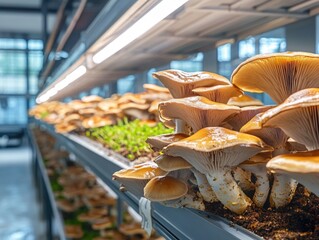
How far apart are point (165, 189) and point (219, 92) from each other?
0.87 feet

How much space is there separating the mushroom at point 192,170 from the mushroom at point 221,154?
0.03m

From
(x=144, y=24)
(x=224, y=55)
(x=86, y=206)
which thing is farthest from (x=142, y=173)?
(x=86, y=206)

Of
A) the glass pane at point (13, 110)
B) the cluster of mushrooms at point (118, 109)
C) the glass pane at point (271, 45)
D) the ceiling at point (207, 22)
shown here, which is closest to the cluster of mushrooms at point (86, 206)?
the cluster of mushrooms at point (118, 109)

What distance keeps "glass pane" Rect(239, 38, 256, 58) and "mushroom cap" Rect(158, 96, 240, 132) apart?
1.98 meters

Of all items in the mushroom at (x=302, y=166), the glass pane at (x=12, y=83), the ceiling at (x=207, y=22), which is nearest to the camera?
the mushroom at (x=302, y=166)

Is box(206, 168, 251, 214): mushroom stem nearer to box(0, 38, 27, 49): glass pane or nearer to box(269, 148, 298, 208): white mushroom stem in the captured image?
box(269, 148, 298, 208): white mushroom stem

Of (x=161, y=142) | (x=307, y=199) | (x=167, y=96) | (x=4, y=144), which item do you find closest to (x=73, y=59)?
(x=167, y=96)

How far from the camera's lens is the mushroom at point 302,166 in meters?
0.57

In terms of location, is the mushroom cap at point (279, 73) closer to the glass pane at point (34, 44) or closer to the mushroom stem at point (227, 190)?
the mushroom stem at point (227, 190)

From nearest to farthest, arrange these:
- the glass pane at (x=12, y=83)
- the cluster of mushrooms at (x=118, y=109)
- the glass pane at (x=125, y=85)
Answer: the cluster of mushrooms at (x=118, y=109), the glass pane at (x=125, y=85), the glass pane at (x=12, y=83)

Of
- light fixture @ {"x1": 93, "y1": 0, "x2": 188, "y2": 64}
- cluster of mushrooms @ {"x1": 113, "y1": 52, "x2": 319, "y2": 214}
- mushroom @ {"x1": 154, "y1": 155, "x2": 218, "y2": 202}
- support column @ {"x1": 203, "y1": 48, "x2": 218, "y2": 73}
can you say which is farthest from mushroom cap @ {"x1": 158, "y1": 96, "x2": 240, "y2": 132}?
support column @ {"x1": 203, "y1": 48, "x2": 218, "y2": 73}

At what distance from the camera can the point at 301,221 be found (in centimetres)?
80

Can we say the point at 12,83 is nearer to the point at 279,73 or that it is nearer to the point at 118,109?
the point at 118,109

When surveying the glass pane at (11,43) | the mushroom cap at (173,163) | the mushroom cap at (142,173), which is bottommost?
the mushroom cap at (142,173)
